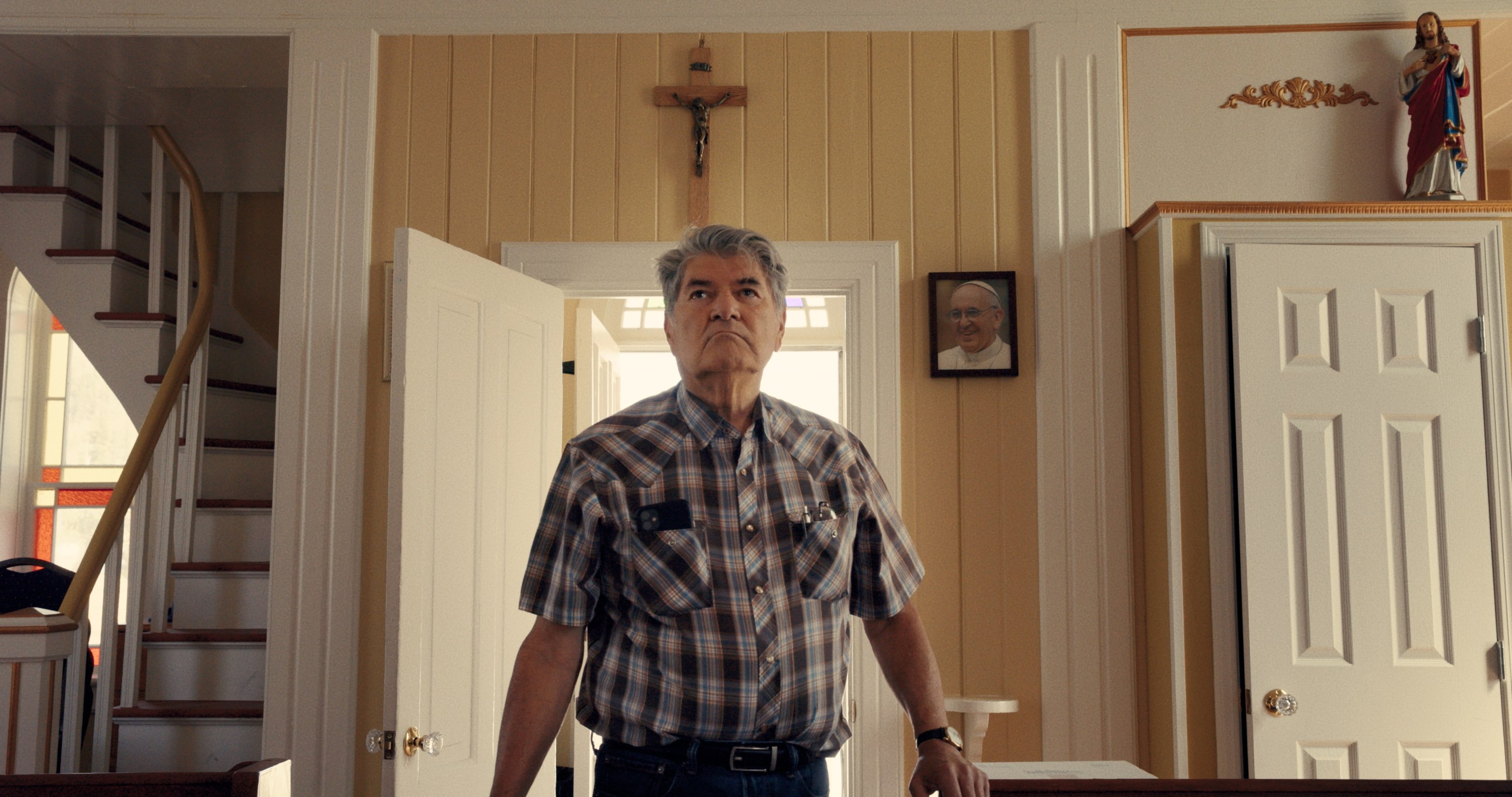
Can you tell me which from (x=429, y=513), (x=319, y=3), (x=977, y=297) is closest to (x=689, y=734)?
(x=429, y=513)

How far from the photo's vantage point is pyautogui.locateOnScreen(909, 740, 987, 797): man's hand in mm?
1474

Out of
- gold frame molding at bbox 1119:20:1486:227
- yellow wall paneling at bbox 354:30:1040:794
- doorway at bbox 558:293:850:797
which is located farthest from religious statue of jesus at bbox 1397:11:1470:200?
doorway at bbox 558:293:850:797

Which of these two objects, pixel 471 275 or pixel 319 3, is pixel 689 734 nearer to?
pixel 471 275

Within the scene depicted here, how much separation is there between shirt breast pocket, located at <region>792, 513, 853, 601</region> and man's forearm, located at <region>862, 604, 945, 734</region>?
14 cm

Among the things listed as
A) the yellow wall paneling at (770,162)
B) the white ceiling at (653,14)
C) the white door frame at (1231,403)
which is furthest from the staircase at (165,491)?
the white door frame at (1231,403)

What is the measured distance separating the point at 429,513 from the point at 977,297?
1.63 metres

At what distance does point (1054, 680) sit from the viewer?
9.93ft

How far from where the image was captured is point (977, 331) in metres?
3.12

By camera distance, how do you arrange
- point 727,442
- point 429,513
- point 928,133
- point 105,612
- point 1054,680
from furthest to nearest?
point 105,612
point 928,133
point 1054,680
point 429,513
point 727,442

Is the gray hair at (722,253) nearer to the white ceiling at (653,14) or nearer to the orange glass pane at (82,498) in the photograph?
the white ceiling at (653,14)

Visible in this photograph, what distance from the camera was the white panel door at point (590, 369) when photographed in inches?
151

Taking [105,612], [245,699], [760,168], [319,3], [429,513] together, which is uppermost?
[319,3]

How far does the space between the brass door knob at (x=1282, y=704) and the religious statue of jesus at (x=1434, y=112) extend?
1.45 metres

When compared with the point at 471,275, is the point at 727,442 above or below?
below
